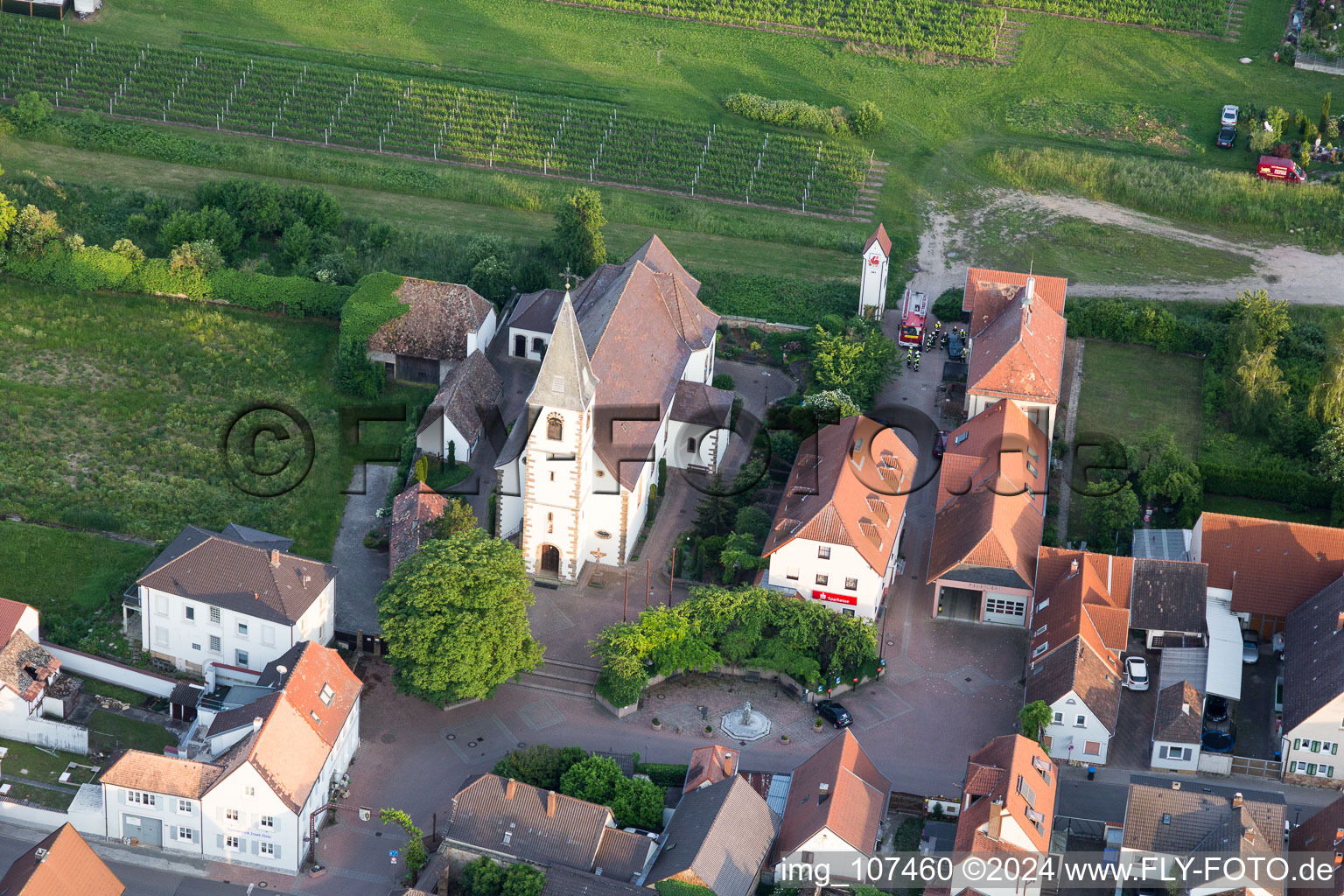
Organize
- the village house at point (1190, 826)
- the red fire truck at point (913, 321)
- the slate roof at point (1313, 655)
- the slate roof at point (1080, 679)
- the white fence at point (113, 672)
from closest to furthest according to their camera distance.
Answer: the village house at point (1190, 826)
the slate roof at point (1313, 655)
the slate roof at point (1080, 679)
the white fence at point (113, 672)
the red fire truck at point (913, 321)

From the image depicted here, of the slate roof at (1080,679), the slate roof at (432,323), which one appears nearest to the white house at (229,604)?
the slate roof at (432,323)

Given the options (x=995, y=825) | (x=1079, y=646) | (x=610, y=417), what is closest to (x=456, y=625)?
(x=610, y=417)

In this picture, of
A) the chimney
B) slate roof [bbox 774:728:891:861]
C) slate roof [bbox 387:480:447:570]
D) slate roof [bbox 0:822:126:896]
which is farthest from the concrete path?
the chimney

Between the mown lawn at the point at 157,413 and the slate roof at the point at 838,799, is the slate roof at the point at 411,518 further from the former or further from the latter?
the slate roof at the point at 838,799

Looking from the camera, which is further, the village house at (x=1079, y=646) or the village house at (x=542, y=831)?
the village house at (x=1079, y=646)

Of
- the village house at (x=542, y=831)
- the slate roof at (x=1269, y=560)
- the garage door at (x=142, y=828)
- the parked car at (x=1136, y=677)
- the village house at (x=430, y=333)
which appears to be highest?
the village house at (x=430, y=333)

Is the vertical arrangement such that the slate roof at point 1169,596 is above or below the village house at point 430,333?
below

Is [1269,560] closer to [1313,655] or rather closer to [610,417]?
[1313,655]
